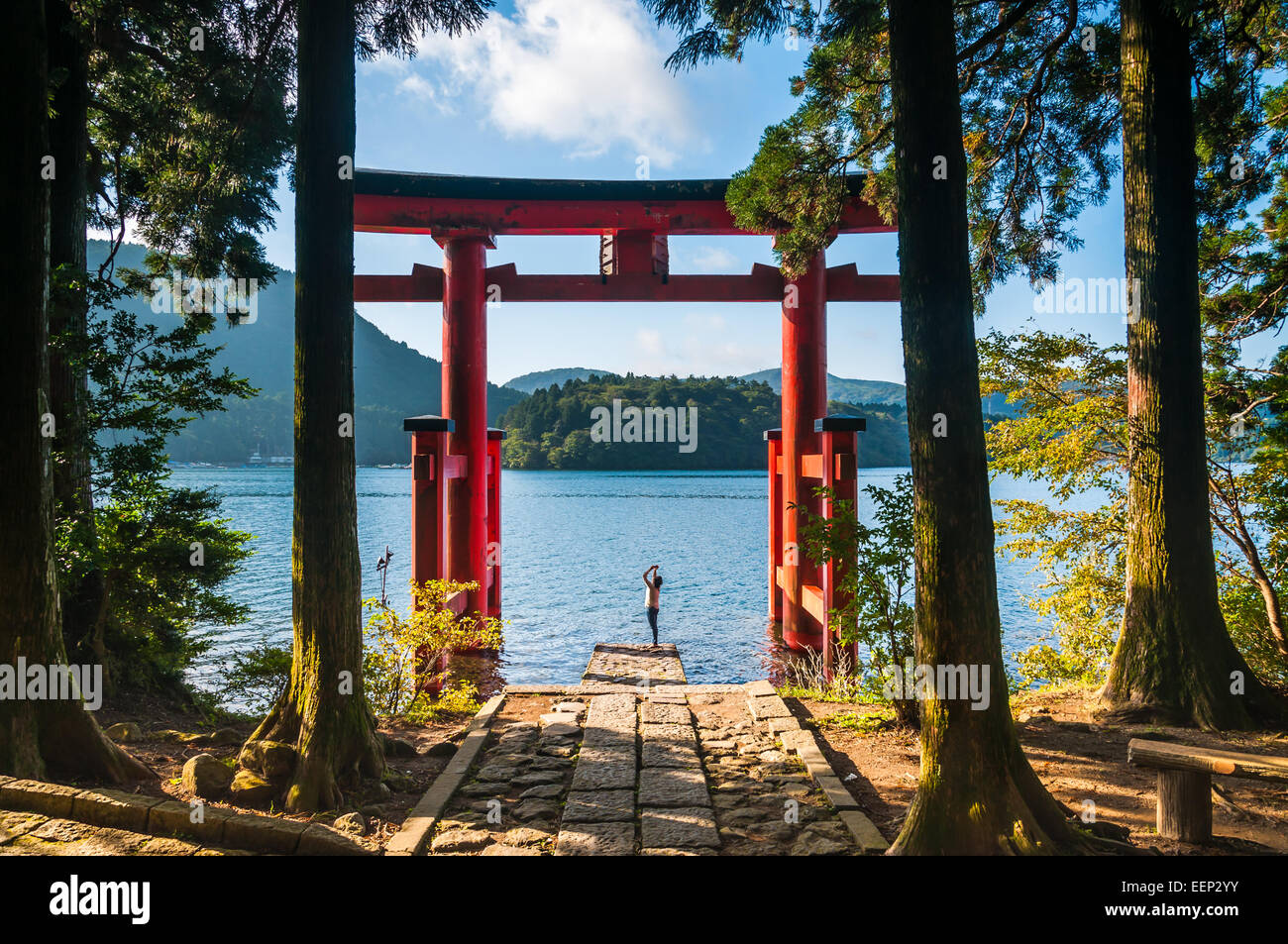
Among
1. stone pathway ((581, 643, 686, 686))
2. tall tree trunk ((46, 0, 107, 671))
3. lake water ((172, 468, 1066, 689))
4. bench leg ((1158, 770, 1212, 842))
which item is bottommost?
lake water ((172, 468, 1066, 689))

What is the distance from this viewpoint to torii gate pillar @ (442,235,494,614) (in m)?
10.1

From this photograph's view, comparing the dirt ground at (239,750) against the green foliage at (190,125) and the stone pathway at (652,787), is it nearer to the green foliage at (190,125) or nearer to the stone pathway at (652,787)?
the stone pathway at (652,787)

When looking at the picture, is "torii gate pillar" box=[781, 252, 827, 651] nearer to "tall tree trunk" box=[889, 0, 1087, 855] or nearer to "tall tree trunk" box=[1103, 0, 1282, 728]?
"tall tree trunk" box=[1103, 0, 1282, 728]

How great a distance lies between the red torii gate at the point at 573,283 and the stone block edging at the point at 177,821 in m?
6.37

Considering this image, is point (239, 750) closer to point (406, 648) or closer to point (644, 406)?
point (406, 648)

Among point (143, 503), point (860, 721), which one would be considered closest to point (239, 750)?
point (143, 503)

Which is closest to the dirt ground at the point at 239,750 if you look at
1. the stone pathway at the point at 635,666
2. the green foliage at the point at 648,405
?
the stone pathway at the point at 635,666

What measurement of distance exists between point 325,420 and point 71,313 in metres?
3.11

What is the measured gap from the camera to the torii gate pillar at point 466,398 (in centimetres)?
1009

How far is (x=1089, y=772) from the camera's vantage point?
15.2 ft

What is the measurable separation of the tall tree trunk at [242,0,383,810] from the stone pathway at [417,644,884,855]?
3.32ft

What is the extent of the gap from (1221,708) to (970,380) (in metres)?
3.74

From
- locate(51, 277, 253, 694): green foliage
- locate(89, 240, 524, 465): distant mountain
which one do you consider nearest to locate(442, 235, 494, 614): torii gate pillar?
locate(51, 277, 253, 694): green foliage
